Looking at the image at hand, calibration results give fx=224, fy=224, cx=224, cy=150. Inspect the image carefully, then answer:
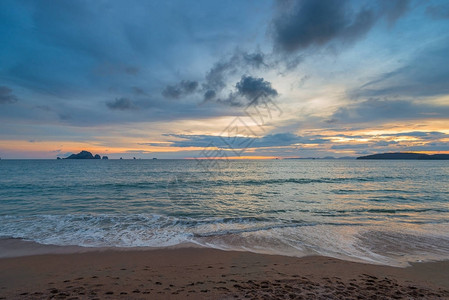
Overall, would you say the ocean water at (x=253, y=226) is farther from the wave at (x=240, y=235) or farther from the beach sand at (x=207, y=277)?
the beach sand at (x=207, y=277)

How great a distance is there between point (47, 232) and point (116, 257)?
527 cm

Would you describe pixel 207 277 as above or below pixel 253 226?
above

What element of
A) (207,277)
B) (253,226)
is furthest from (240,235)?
(207,277)

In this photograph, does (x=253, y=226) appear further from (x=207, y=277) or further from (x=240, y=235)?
(x=207, y=277)

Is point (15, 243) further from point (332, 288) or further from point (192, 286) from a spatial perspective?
point (332, 288)

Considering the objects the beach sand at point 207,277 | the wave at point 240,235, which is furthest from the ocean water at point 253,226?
the beach sand at point 207,277

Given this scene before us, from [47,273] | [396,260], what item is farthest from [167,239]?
[396,260]

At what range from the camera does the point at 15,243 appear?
8.70 m

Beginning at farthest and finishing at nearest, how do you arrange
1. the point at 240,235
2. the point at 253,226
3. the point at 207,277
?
the point at 253,226 < the point at 240,235 < the point at 207,277

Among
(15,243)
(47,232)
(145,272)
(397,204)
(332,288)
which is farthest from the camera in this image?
(397,204)

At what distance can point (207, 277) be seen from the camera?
5.83 m

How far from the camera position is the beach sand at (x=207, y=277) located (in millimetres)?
4922

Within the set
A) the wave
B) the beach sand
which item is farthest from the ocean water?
the beach sand

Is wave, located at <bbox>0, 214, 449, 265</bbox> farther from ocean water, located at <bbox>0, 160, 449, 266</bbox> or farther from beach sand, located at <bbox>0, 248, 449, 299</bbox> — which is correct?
beach sand, located at <bbox>0, 248, 449, 299</bbox>
